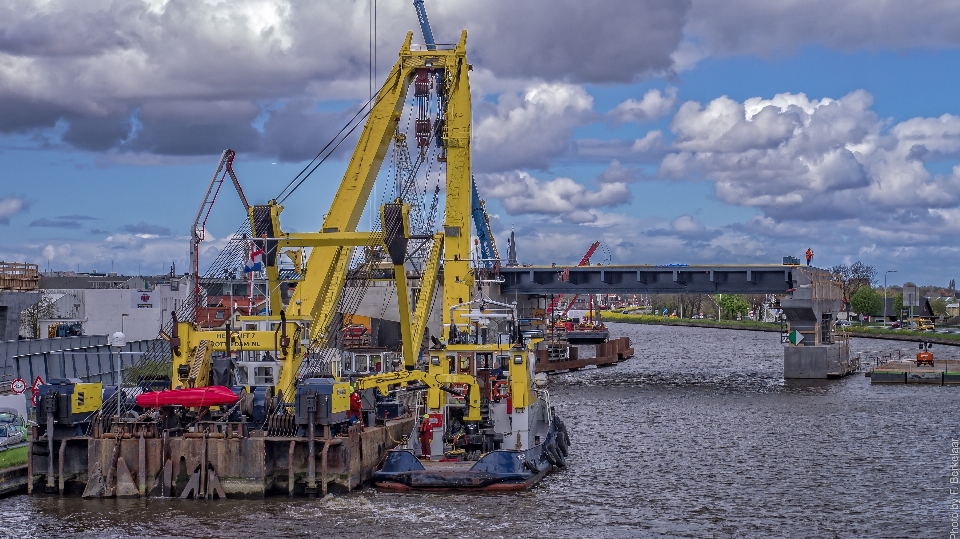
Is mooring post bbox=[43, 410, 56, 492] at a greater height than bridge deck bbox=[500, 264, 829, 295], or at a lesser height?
lesser

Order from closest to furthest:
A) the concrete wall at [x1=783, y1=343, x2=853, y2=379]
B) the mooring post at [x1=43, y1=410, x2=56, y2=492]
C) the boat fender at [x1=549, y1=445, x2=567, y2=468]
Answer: the mooring post at [x1=43, y1=410, x2=56, y2=492] < the boat fender at [x1=549, y1=445, x2=567, y2=468] < the concrete wall at [x1=783, y1=343, x2=853, y2=379]

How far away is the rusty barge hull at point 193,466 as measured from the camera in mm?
39344

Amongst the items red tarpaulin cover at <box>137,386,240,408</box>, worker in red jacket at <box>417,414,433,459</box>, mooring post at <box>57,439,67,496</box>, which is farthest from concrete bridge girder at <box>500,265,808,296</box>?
mooring post at <box>57,439,67,496</box>

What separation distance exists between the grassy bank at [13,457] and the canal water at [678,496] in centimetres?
180

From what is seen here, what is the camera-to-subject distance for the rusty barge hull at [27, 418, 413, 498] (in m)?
39.3

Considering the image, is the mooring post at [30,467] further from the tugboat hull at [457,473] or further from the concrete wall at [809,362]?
the concrete wall at [809,362]

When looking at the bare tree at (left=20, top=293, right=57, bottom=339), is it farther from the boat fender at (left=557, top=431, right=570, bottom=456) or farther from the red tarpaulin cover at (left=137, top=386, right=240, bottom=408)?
the boat fender at (left=557, top=431, right=570, bottom=456)

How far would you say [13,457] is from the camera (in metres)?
41.2

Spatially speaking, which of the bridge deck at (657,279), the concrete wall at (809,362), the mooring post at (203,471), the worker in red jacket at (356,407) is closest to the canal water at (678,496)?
the mooring post at (203,471)

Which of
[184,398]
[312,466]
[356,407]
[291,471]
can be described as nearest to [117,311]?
[356,407]

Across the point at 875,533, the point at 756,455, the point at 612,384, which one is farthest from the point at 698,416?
the point at 875,533

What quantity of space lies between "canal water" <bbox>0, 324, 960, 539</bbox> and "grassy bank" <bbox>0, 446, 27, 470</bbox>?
1798 millimetres

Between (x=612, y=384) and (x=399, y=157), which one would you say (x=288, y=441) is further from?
(x=612, y=384)

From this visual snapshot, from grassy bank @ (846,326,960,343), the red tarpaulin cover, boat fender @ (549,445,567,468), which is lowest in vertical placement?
boat fender @ (549,445,567,468)
